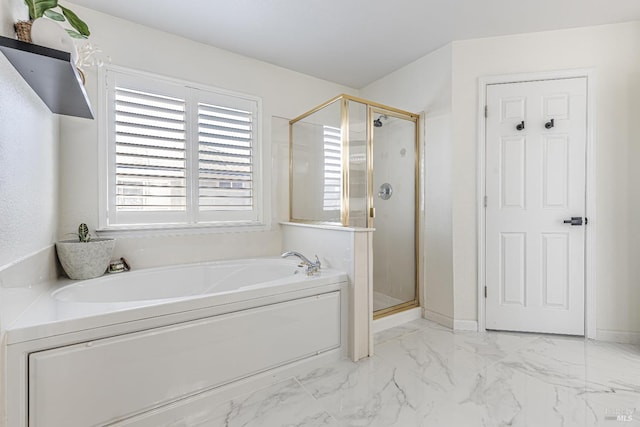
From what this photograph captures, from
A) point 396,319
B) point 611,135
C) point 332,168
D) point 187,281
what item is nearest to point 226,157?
point 332,168

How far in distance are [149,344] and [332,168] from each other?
69.0 inches

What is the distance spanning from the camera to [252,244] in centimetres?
282

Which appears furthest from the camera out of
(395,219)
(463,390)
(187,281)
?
(395,219)

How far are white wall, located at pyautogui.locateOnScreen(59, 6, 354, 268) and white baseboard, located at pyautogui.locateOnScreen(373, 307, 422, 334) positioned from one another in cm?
119

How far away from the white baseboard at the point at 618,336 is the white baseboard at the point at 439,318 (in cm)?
108

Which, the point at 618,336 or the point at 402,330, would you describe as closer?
the point at 618,336

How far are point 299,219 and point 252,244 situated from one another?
508 mm

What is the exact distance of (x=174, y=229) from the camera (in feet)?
8.02

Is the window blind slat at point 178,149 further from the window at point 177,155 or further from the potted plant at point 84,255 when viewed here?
the potted plant at point 84,255

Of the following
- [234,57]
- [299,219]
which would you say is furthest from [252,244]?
[234,57]

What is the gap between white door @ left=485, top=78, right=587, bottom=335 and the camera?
2.38m

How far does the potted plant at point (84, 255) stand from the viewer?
1889mm

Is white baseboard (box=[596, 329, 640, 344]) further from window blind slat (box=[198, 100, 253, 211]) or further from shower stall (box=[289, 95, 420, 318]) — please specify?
window blind slat (box=[198, 100, 253, 211])

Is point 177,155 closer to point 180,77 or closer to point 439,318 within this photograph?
point 180,77
